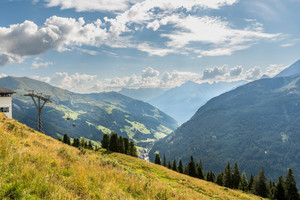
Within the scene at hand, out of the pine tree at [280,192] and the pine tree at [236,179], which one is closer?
the pine tree at [280,192]

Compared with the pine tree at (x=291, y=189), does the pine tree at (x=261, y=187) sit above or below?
below

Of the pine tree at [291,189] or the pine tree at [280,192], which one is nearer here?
the pine tree at [291,189]

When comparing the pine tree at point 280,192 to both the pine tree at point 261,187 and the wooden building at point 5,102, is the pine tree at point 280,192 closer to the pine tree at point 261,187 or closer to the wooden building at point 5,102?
the pine tree at point 261,187

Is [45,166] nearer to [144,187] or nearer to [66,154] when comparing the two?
[66,154]

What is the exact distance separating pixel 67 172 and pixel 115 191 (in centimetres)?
247

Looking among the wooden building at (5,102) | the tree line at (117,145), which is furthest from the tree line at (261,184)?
the wooden building at (5,102)

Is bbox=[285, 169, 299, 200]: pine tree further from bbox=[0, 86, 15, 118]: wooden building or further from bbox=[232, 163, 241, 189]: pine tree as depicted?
bbox=[0, 86, 15, 118]: wooden building

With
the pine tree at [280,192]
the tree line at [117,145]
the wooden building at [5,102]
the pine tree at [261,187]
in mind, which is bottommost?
the pine tree at [261,187]

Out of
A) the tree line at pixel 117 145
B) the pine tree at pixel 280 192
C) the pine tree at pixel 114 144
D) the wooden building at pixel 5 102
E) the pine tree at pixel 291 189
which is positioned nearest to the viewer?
the wooden building at pixel 5 102

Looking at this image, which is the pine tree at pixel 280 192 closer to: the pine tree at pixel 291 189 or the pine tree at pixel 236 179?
the pine tree at pixel 291 189

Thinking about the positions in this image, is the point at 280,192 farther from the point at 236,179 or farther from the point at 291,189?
the point at 236,179

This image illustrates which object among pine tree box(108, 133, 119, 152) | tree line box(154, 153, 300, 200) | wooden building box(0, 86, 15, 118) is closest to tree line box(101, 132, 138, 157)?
pine tree box(108, 133, 119, 152)

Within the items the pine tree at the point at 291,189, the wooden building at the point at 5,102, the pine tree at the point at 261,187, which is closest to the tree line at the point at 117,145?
the wooden building at the point at 5,102

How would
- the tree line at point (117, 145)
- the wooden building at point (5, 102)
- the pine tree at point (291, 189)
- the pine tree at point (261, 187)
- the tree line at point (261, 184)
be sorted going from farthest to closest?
the tree line at point (117, 145), the pine tree at point (261, 187), the tree line at point (261, 184), the pine tree at point (291, 189), the wooden building at point (5, 102)
